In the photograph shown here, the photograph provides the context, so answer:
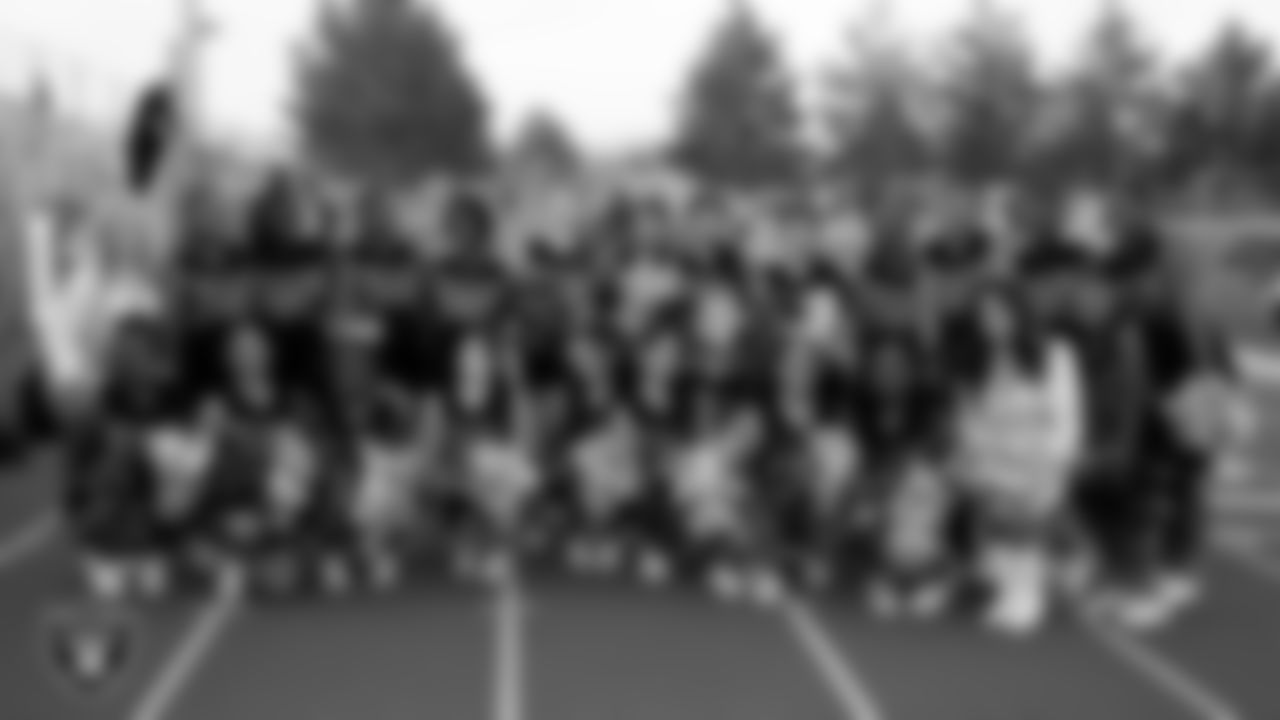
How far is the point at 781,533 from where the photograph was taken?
8648 mm

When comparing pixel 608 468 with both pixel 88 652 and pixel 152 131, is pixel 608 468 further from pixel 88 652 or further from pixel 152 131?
pixel 88 652

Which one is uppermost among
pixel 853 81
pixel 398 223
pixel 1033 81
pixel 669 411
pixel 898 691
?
pixel 853 81

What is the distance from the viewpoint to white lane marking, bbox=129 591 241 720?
6.75 metres

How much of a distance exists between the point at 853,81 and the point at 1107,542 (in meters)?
46.2

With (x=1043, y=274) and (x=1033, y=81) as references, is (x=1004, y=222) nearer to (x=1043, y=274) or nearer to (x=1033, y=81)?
(x=1043, y=274)

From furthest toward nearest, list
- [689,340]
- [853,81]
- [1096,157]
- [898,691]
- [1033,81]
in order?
[853,81]
[1033,81]
[1096,157]
[689,340]
[898,691]

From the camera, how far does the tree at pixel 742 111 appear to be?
1737 inches

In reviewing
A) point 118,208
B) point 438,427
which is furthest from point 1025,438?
point 118,208

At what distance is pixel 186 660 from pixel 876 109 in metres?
45.5

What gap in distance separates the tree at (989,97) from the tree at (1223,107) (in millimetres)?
5244

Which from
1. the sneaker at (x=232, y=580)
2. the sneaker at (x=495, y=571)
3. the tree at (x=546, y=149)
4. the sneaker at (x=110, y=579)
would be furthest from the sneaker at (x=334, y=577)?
the tree at (x=546, y=149)

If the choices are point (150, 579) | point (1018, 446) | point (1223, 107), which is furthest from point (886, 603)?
point (1223, 107)

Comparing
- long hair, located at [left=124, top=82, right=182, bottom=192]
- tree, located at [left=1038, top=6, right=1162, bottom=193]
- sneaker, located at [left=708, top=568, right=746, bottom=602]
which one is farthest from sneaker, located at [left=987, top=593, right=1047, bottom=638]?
tree, located at [left=1038, top=6, right=1162, bottom=193]

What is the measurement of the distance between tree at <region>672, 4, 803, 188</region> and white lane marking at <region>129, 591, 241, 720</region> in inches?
1394
